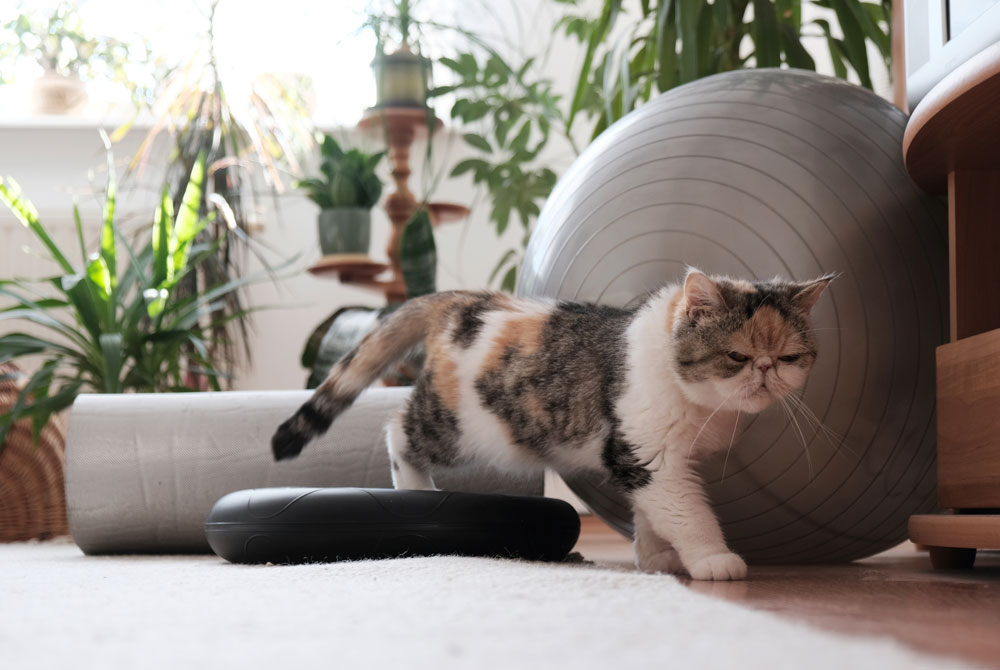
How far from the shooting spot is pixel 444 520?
3.70 feet

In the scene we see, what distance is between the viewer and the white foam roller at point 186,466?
1.46m

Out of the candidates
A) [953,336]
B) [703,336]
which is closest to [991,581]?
[953,336]

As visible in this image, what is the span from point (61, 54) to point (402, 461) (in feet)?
8.56

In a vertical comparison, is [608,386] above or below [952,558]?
above

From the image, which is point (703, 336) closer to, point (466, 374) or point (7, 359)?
point (466, 374)

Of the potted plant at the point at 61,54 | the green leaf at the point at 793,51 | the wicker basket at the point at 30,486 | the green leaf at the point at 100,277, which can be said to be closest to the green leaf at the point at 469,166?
the green leaf at the point at 100,277

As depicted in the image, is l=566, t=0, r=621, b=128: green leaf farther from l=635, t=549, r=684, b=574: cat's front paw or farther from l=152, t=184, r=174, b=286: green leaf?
l=635, t=549, r=684, b=574: cat's front paw

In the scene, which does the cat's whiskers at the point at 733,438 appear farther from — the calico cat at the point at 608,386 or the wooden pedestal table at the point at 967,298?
the wooden pedestal table at the point at 967,298

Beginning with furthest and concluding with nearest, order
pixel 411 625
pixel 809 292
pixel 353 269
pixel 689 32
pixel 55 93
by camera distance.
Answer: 1. pixel 55 93
2. pixel 353 269
3. pixel 689 32
4. pixel 809 292
5. pixel 411 625

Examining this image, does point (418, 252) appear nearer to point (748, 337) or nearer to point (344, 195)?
point (344, 195)

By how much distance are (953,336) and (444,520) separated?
22.9 inches

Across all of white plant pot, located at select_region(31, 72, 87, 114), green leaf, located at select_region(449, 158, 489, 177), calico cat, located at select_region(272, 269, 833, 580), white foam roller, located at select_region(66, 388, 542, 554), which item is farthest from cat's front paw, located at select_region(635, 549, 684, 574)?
white plant pot, located at select_region(31, 72, 87, 114)

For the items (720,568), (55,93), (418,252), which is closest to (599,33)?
(418,252)

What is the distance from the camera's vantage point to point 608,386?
42.7 inches
